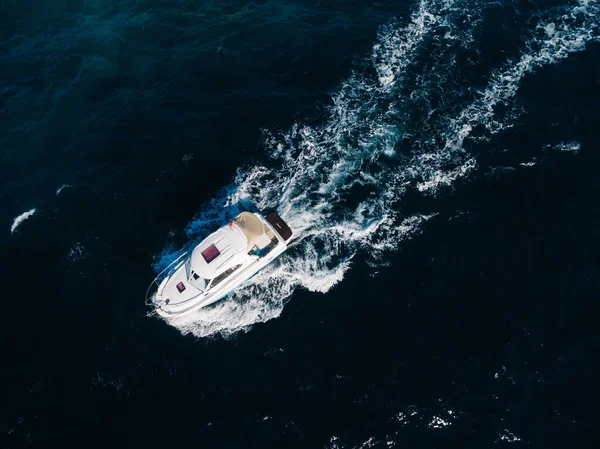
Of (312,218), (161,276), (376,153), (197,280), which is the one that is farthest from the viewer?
(376,153)

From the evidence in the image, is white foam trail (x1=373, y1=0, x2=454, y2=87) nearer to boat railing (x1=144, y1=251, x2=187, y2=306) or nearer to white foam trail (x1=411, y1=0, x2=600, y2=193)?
white foam trail (x1=411, y1=0, x2=600, y2=193)

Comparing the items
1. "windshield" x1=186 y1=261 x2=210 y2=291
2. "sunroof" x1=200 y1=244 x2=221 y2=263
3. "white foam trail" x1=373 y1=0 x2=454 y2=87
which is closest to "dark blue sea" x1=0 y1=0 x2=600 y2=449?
"white foam trail" x1=373 y1=0 x2=454 y2=87

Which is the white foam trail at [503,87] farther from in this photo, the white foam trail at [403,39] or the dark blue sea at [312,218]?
the white foam trail at [403,39]

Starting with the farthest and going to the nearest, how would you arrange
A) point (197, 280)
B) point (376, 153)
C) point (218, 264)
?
point (376, 153) < point (197, 280) < point (218, 264)

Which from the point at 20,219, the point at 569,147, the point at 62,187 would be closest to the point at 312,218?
the point at 62,187

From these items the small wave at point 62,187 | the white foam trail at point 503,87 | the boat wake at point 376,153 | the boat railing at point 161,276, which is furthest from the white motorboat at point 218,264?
the white foam trail at point 503,87

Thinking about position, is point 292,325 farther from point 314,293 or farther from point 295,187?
point 295,187

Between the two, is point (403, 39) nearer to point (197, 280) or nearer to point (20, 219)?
point (197, 280)
